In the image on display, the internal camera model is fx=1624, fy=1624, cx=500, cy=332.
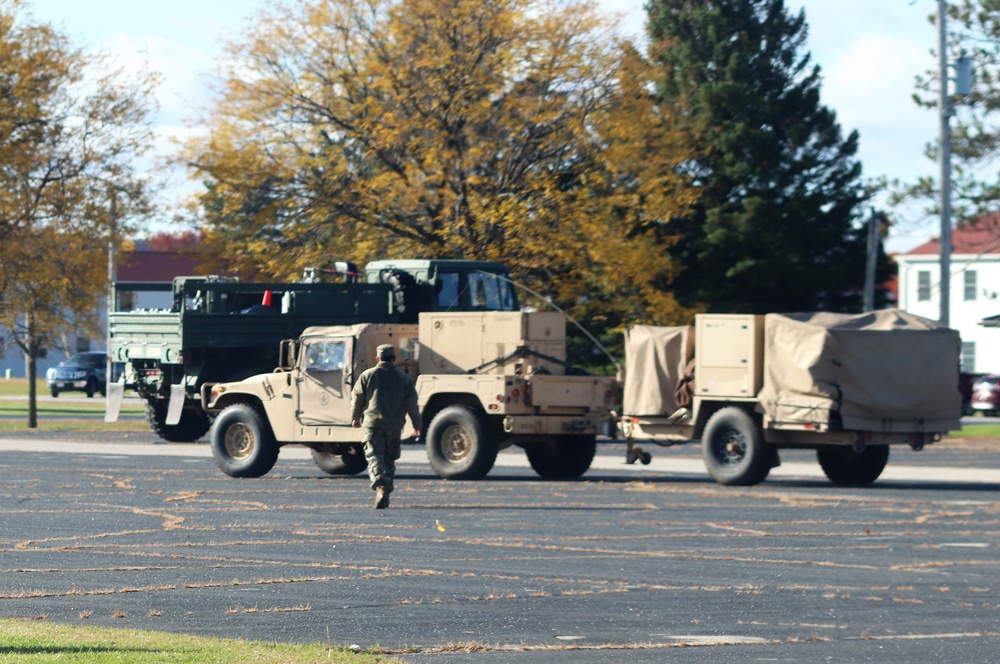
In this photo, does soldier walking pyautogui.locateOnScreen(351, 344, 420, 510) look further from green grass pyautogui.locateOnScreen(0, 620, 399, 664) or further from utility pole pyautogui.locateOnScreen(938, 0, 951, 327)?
utility pole pyautogui.locateOnScreen(938, 0, 951, 327)

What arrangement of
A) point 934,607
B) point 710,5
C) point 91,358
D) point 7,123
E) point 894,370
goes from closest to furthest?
point 934,607 → point 894,370 → point 7,123 → point 710,5 → point 91,358

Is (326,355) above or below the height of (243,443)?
above

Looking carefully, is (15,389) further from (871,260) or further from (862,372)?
Answer: (862,372)

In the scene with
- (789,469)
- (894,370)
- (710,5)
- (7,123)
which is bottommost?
(789,469)

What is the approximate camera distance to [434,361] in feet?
74.6

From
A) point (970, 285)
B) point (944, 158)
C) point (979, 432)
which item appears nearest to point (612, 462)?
point (944, 158)

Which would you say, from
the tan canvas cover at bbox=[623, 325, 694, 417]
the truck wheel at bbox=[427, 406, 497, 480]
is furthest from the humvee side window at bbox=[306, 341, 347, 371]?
the tan canvas cover at bbox=[623, 325, 694, 417]

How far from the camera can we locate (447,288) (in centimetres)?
2733

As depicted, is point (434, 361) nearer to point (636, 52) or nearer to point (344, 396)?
point (344, 396)

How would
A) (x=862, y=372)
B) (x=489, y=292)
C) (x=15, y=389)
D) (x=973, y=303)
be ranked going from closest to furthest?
(x=862, y=372)
(x=489, y=292)
(x=973, y=303)
(x=15, y=389)

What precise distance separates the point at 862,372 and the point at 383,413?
723 centimetres

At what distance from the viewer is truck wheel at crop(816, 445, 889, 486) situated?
22.3 meters

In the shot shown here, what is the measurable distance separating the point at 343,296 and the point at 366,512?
10.3 metres

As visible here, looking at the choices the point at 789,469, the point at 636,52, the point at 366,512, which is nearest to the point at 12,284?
the point at 636,52
